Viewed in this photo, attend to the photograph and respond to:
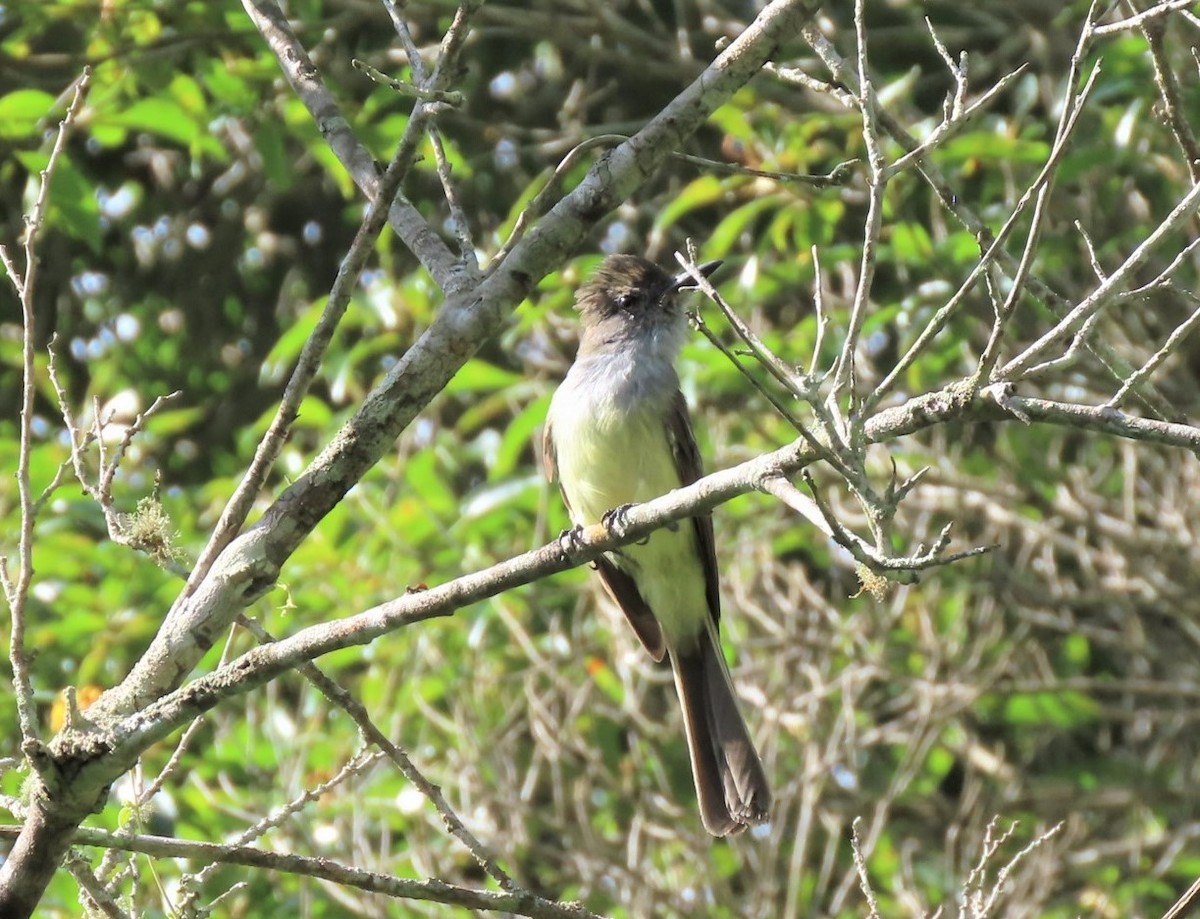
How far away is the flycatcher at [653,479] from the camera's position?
5.27 meters

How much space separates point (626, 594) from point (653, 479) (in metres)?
0.65

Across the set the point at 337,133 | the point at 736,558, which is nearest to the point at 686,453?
the point at 736,558

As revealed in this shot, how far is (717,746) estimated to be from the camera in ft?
17.5

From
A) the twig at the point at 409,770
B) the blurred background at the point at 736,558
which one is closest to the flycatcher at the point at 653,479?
the blurred background at the point at 736,558

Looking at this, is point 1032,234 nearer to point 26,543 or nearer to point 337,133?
point 337,133

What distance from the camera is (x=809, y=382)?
8.24ft

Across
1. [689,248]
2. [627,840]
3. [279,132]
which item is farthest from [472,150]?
[689,248]

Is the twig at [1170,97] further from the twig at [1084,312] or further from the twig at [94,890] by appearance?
the twig at [94,890]

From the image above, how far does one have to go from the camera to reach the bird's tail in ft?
16.1

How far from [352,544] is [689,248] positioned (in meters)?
3.53

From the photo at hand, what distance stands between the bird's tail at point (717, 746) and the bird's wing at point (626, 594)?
10 cm

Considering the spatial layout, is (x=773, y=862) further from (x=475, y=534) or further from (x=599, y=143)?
(x=599, y=143)

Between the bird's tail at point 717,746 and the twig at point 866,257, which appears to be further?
the bird's tail at point 717,746

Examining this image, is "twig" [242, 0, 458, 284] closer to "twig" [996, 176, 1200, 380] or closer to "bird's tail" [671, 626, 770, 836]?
"twig" [996, 176, 1200, 380]
